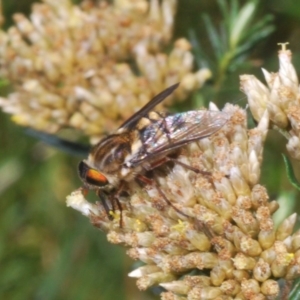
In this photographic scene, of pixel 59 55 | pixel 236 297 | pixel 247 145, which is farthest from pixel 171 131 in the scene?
pixel 59 55

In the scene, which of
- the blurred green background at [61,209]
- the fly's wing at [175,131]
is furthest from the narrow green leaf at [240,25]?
the fly's wing at [175,131]

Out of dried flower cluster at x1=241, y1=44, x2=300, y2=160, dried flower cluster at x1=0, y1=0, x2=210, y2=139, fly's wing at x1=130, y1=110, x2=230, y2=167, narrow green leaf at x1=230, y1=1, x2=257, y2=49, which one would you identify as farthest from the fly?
narrow green leaf at x1=230, y1=1, x2=257, y2=49

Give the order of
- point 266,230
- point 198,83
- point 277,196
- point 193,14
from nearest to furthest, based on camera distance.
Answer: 1. point 266,230
2. point 277,196
3. point 198,83
4. point 193,14

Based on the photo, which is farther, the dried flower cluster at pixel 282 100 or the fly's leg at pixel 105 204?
the fly's leg at pixel 105 204

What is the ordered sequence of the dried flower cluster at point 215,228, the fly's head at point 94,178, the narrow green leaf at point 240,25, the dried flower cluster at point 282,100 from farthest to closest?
the narrow green leaf at point 240,25, the fly's head at point 94,178, the dried flower cluster at point 282,100, the dried flower cluster at point 215,228

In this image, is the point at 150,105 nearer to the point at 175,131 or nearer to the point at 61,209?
the point at 175,131

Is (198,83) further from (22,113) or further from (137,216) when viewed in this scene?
(137,216)

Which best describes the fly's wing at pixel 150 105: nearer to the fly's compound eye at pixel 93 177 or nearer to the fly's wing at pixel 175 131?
the fly's wing at pixel 175 131
